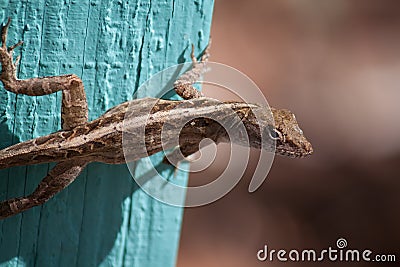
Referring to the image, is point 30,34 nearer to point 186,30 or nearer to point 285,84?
point 186,30

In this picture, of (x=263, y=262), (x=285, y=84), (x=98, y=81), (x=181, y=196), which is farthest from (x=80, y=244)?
(x=285, y=84)

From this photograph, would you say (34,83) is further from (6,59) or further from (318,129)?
(318,129)

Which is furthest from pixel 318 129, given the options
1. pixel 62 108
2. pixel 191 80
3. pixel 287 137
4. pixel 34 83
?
pixel 34 83

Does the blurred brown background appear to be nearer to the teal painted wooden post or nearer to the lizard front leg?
the teal painted wooden post

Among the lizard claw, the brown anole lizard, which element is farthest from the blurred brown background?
the lizard claw

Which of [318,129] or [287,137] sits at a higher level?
[318,129]

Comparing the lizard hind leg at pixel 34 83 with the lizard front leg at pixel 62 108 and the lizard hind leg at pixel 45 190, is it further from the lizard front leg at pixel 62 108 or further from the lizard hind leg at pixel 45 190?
the lizard hind leg at pixel 45 190
